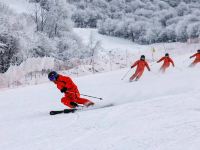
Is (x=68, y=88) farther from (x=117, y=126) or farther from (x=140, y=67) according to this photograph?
(x=140, y=67)

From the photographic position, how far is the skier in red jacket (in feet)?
34.8

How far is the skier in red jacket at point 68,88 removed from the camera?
34.8 ft

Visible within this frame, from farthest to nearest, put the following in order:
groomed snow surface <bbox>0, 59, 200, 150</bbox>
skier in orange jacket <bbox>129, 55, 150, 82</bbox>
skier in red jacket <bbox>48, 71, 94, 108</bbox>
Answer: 1. skier in orange jacket <bbox>129, 55, 150, 82</bbox>
2. skier in red jacket <bbox>48, 71, 94, 108</bbox>
3. groomed snow surface <bbox>0, 59, 200, 150</bbox>

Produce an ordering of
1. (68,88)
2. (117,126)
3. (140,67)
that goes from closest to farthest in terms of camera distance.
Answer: (117,126), (68,88), (140,67)

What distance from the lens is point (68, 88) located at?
35.3ft

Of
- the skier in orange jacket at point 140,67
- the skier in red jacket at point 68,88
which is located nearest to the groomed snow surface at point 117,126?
the skier in red jacket at point 68,88

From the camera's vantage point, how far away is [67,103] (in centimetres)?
1105

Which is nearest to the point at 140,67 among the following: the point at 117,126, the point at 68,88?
the point at 68,88

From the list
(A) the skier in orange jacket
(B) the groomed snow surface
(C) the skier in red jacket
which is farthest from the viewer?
(A) the skier in orange jacket

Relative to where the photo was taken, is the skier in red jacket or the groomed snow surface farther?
the skier in red jacket

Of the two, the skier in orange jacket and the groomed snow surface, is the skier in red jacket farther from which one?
the skier in orange jacket

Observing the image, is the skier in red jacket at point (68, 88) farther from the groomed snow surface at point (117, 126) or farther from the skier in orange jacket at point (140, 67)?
the skier in orange jacket at point (140, 67)

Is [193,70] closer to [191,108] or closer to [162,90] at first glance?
[162,90]

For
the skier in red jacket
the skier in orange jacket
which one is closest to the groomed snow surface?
the skier in red jacket
